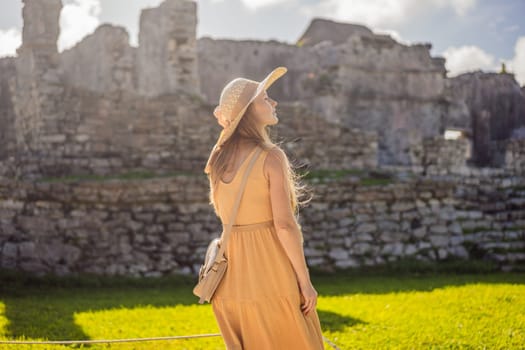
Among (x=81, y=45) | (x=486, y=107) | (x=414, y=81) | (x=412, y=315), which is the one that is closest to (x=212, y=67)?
(x=81, y=45)

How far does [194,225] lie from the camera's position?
413 inches

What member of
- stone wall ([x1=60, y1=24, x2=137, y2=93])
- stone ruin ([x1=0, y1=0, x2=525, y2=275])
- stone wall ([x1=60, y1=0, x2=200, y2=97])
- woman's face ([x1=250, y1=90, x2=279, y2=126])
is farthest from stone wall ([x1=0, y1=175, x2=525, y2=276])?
stone wall ([x1=60, y1=24, x2=137, y2=93])

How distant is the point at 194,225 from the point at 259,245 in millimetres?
6929

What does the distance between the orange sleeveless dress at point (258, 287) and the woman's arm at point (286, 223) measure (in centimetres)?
5

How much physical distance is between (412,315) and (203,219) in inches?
179

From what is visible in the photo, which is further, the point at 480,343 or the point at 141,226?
the point at 141,226

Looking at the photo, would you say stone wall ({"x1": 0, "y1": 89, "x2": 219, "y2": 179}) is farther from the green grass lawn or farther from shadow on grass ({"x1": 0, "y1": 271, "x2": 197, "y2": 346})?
the green grass lawn

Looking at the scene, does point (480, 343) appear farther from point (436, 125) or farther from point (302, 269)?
point (436, 125)

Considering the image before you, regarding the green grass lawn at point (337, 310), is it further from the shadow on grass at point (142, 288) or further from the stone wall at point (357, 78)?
the stone wall at point (357, 78)

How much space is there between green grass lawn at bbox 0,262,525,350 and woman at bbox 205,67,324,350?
244 centimetres

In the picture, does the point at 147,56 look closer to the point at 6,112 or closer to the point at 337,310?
the point at 6,112

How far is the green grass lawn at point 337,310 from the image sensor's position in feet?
19.9

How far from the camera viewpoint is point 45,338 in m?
6.18

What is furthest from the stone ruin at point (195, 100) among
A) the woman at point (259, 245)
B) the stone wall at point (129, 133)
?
the woman at point (259, 245)
